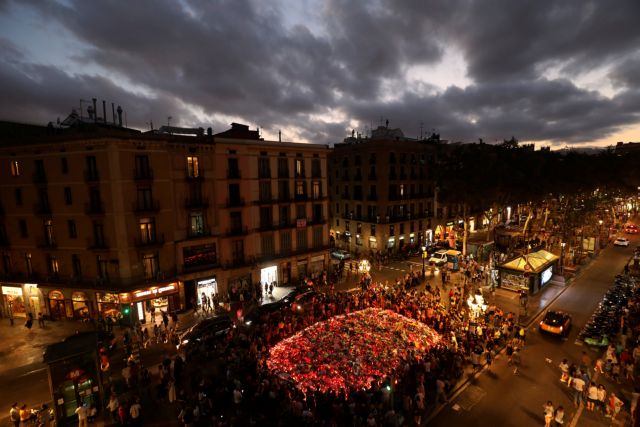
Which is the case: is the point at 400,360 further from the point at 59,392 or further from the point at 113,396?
the point at 59,392

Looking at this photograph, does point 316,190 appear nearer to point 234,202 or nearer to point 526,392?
point 234,202

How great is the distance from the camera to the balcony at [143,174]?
84.3 feet

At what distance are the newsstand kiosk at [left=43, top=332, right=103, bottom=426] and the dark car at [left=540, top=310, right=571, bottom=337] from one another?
2739 centimetres

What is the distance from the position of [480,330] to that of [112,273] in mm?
28255

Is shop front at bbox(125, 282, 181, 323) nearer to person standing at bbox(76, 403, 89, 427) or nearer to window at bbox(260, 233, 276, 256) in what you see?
window at bbox(260, 233, 276, 256)

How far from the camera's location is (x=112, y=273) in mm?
25750

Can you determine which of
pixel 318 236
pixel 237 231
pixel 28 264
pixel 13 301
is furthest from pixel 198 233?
pixel 13 301

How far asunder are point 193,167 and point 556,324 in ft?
102

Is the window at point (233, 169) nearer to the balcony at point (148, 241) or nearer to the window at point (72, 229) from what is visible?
the balcony at point (148, 241)

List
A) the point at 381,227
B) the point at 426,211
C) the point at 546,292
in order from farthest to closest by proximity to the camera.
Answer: the point at 426,211
the point at 381,227
the point at 546,292

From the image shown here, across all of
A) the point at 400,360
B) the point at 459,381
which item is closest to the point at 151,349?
the point at 400,360

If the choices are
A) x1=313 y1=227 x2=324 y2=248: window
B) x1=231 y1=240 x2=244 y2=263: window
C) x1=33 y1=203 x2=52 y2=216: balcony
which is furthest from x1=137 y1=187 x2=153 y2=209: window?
x1=313 y1=227 x2=324 y2=248: window

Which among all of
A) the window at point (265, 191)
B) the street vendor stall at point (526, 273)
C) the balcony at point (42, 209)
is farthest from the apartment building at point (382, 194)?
the balcony at point (42, 209)

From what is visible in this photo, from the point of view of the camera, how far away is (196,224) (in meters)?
29.4
